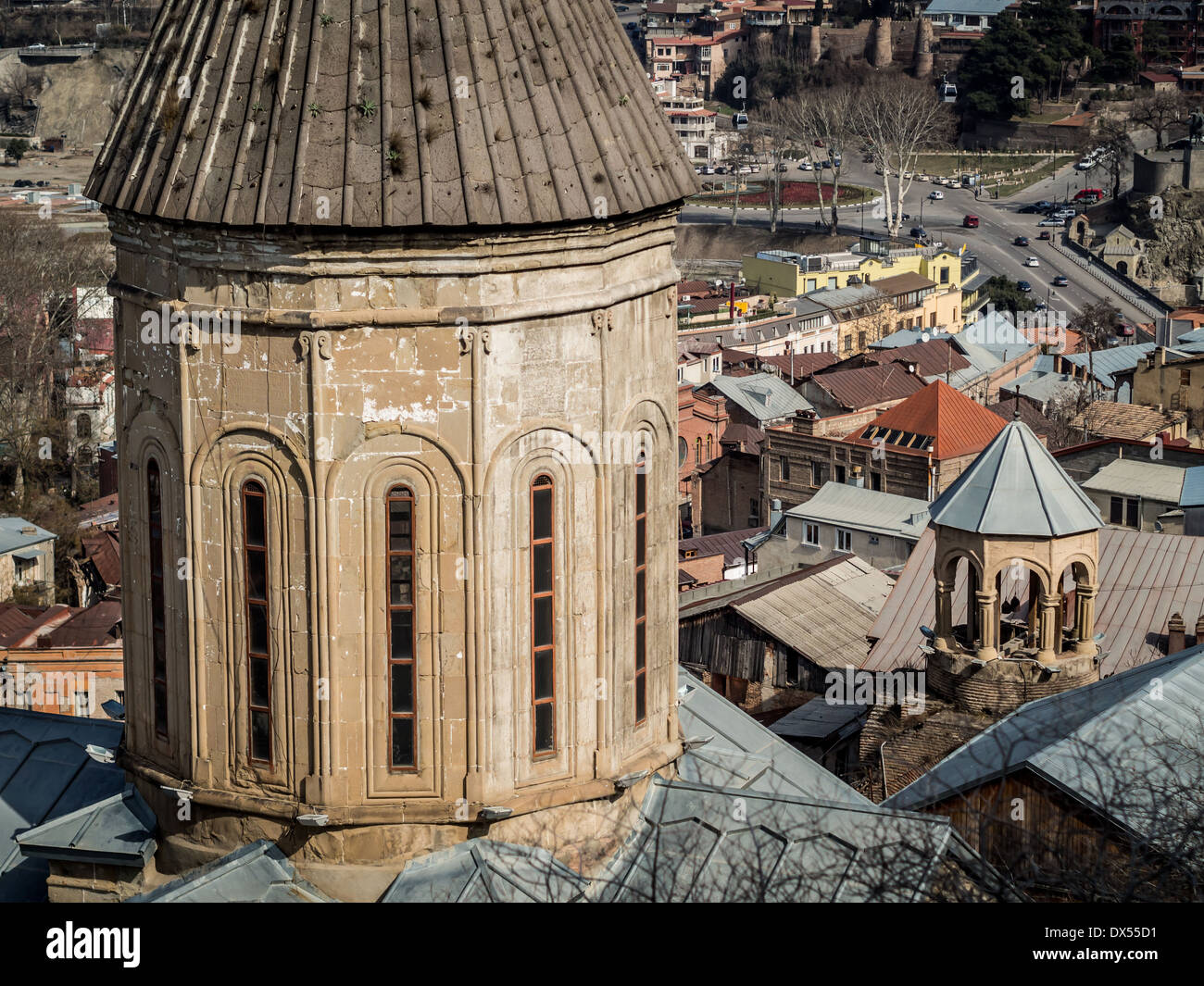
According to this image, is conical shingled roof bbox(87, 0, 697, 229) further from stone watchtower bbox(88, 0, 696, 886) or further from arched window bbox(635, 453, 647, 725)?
arched window bbox(635, 453, 647, 725)

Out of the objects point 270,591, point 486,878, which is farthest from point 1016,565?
point 270,591

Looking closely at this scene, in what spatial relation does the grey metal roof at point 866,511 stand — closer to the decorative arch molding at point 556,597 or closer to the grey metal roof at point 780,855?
the grey metal roof at point 780,855

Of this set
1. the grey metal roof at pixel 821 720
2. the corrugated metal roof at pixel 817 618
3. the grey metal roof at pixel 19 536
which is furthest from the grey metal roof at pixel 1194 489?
the grey metal roof at pixel 19 536

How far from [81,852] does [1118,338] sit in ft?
248

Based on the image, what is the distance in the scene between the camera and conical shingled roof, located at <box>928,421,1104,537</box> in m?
23.8

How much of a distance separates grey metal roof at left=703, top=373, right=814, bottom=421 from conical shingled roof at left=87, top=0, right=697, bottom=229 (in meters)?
51.7

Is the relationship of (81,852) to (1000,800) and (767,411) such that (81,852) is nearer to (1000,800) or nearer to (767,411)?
(1000,800)

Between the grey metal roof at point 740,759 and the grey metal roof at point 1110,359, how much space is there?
53745 millimetres

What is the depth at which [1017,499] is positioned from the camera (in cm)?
2397

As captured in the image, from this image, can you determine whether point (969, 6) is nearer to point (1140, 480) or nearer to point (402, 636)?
point (1140, 480)

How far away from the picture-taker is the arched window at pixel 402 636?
1276 centimetres

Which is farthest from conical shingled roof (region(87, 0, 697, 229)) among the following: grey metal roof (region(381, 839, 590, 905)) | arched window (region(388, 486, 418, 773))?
grey metal roof (region(381, 839, 590, 905))

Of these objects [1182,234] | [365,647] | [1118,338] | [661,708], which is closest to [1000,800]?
[661,708]
